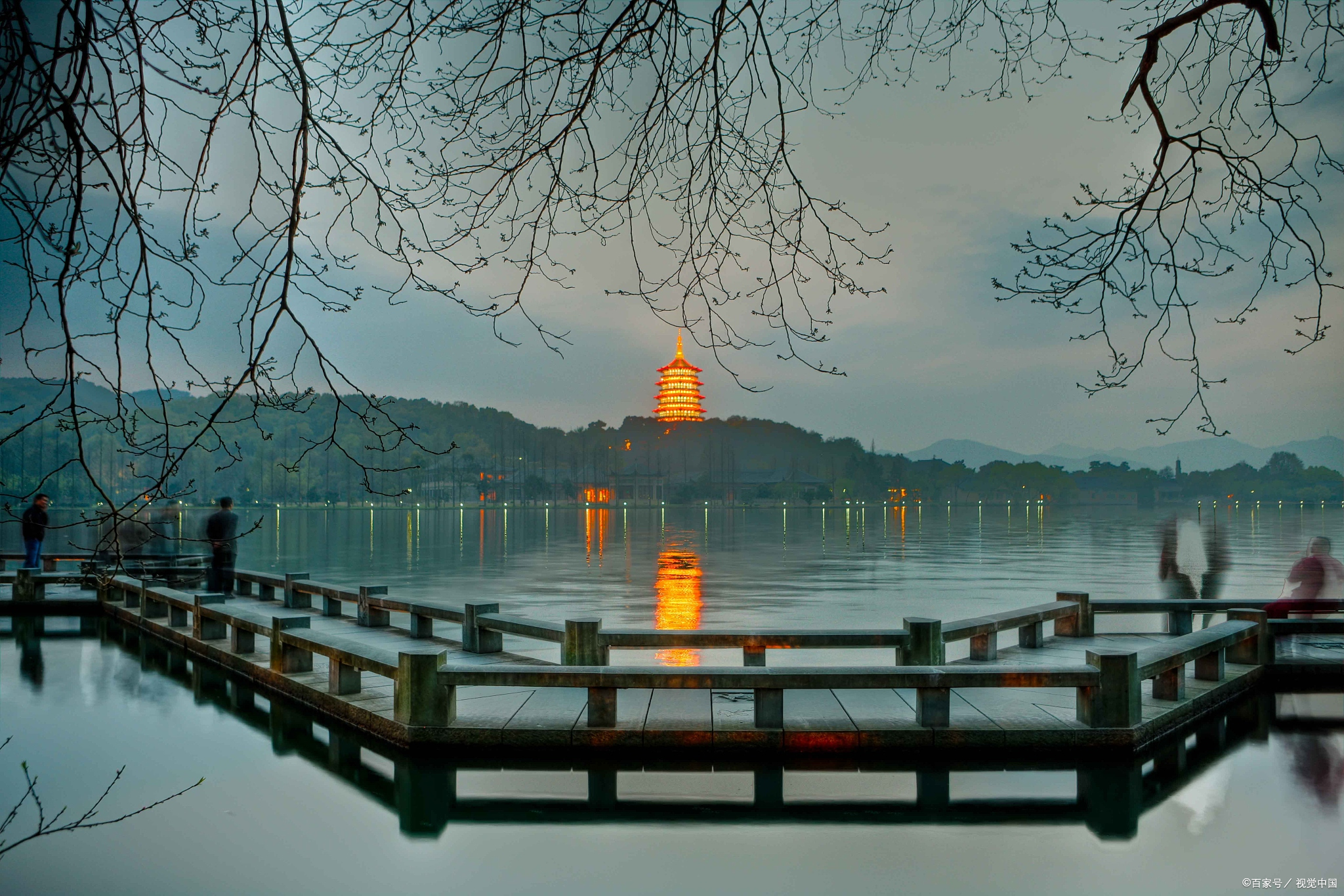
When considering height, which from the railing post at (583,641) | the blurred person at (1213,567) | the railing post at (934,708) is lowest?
the blurred person at (1213,567)

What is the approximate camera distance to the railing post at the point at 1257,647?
37.3ft

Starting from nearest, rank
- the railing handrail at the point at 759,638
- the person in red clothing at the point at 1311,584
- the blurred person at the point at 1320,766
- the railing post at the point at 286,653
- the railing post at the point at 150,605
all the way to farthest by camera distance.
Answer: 1. the blurred person at the point at 1320,766
2. the railing handrail at the point at 759,638
3. the railing post at the point at 286,653
4. the person in red clothing at the point at 1311,584
5. the railing post at the point at 150,605

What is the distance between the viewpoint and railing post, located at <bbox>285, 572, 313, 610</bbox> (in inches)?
631

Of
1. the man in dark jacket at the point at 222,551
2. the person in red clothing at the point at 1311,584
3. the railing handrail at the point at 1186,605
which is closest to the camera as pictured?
the railing handrail at the point at 1186,605

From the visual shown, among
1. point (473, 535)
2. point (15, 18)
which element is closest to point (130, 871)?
point (15, 18)

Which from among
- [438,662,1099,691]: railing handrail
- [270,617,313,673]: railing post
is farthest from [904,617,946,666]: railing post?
[270,617,313,673]: railing post

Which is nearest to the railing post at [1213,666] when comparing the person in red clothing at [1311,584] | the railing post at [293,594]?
the person in red clothing at [1311,584]

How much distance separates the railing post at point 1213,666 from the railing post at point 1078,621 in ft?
7.93

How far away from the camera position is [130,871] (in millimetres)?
6441

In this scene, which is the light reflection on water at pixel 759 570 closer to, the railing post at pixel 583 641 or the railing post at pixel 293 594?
the railing post at pixel 583 641

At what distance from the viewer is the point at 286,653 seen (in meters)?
10.7

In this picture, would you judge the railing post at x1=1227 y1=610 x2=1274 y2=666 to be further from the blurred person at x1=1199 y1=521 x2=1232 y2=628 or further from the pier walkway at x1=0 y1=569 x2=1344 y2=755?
the blurred person at x1=1199 y1=521 x2=1232 y2=628

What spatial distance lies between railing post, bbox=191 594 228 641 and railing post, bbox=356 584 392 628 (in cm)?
188

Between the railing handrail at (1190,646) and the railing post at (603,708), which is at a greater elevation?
the railing handrail at (1190,646)
